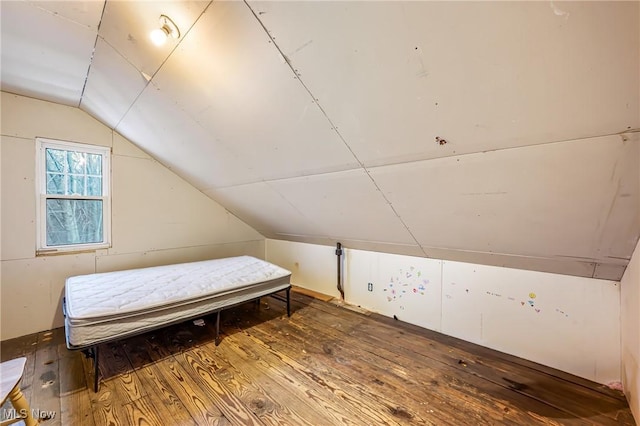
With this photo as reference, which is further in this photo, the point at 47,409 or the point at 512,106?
the point at 47,409

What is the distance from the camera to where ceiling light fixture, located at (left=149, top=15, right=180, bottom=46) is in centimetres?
136

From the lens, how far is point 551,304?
2.01m

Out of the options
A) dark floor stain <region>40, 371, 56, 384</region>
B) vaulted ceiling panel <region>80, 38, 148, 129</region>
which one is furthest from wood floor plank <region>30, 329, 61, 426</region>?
vaulted ceiling panel <region>80, 38, 148, 129</region>

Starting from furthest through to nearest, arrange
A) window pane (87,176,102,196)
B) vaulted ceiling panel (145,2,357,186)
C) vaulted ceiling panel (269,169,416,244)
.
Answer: window pane (87,176,102,196) → vaulted ceiling panel (269,169,416,244) → vaulted ceiling panel (145,2,357,186)

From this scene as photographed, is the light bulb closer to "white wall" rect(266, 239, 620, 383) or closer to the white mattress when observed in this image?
the white mattress

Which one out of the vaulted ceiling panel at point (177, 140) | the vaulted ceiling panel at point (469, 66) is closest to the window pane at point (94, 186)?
the vaulted ceiling panel at point (177, 140)

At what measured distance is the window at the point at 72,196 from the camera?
2613 mm

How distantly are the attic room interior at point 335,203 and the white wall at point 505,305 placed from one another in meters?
0.01

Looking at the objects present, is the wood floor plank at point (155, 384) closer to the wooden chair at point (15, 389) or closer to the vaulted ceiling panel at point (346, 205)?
the wooden chair at point (15, 389)

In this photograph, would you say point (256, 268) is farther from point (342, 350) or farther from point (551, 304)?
point (551, 304)

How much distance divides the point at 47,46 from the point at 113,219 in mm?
1794

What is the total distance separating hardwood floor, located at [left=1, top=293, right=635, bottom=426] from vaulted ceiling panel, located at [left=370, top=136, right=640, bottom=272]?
92 centimetres

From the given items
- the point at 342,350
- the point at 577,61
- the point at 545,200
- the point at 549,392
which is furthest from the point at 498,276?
the point at 577,61

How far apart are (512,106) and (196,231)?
3.68 m
